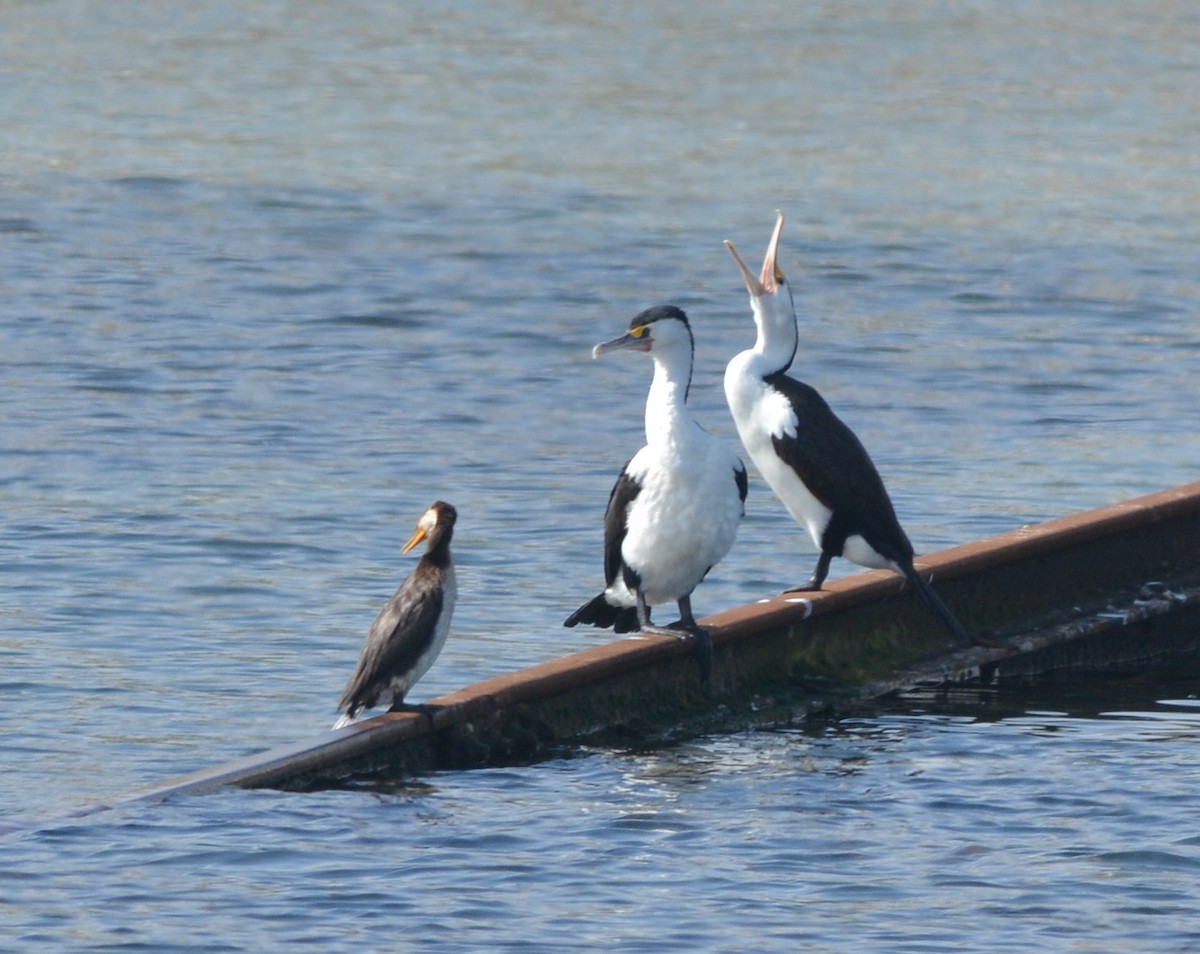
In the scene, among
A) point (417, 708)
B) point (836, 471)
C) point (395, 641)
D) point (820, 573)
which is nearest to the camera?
point (395, 641)

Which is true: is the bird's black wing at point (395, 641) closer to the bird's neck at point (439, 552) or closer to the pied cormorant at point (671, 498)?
the bird's neck at point (439, 552)

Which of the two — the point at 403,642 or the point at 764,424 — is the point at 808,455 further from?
the point at 403,642

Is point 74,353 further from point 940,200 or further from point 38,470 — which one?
point 940,200

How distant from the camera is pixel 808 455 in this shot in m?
8.78

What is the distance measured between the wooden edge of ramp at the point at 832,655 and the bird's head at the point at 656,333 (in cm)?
96

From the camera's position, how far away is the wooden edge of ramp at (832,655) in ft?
25.3

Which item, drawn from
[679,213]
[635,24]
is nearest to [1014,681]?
[679,213]

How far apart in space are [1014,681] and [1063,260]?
12.1 metres

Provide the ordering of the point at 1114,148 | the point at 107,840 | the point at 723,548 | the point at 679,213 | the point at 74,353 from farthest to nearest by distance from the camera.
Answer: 1. the point at 1114,148
2. the point at 679,213
3. the point at 74,353
4. the point at 723,548
5. the point at 107,840

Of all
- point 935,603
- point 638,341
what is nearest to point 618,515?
point 638,341

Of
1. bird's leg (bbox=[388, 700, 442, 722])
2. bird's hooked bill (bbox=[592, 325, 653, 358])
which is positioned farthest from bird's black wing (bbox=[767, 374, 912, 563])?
bird's leg (bbox=[388, 700, 442, 722])

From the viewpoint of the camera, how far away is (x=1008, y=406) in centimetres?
1549

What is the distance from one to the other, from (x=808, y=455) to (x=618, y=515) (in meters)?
0.78

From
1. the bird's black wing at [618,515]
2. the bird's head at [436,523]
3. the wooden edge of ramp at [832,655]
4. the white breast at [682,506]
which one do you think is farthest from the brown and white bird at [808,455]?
the bird's head at [436,523]
